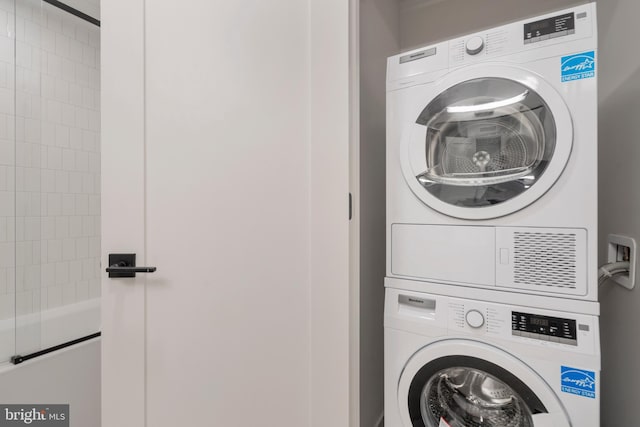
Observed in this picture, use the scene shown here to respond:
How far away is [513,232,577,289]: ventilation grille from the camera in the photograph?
84 cm

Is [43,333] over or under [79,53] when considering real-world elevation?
under

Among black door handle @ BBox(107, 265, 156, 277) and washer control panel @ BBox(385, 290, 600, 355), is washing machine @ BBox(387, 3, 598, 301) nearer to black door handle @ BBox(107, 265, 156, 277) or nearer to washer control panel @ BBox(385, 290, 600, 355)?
washer control panel @ BBox(385, 290, 600, 355)

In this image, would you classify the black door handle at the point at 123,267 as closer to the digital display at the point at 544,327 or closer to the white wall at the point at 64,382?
the white wall at the point at 64,382

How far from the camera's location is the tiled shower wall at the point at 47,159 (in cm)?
151

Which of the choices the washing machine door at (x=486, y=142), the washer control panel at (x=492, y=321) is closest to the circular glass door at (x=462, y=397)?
the washer control panel at (x=492, y=321)

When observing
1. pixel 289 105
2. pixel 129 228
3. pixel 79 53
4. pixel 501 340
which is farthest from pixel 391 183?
pixel 79 53

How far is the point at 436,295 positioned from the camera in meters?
1.02

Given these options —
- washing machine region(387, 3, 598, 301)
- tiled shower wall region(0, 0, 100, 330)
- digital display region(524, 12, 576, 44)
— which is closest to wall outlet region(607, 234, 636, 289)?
washing machine region(387, 3, 598, 301)

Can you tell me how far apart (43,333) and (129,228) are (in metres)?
1.12

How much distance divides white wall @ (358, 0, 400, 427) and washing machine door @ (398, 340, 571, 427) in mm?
364

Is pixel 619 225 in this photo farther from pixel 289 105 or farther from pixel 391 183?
pixel 289 105

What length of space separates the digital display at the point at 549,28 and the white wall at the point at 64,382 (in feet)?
8.18

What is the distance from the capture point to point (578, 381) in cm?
80

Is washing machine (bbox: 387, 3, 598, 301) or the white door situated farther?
the white door
